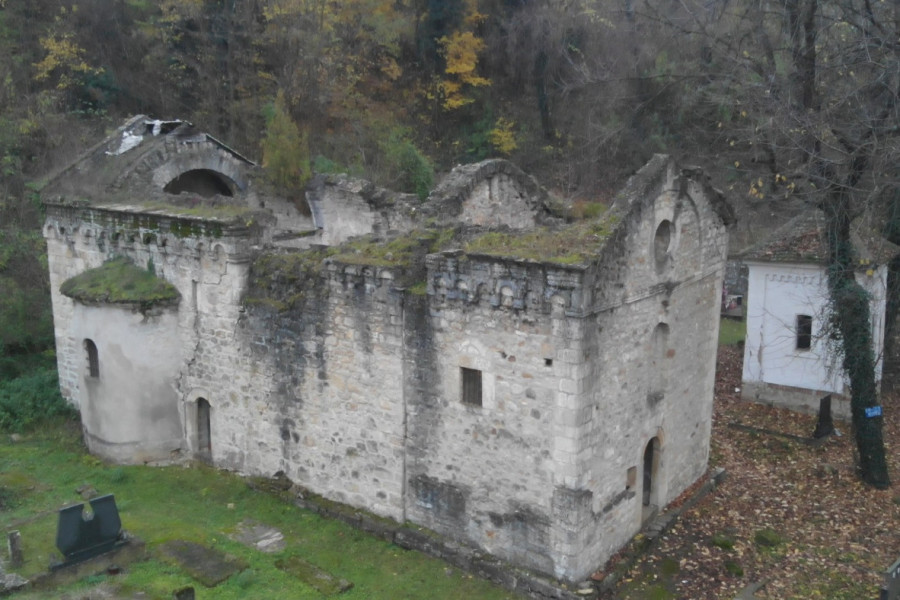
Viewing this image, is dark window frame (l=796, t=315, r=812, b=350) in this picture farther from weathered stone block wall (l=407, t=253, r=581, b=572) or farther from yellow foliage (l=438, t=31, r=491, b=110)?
yellow foliage (l=438, t=31, r=491, b=110)

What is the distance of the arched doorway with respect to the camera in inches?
558

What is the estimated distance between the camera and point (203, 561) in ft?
36.2

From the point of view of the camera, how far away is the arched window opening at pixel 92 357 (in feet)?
46.9

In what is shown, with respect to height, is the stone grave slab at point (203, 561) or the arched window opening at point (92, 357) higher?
the arched window opening at point (92, 357)

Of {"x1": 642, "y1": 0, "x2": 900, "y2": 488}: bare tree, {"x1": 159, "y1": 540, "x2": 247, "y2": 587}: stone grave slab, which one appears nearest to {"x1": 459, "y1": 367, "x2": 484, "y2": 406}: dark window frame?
{"x1": 159, "y1": 540, "x2": 247, "y2": 587}: stone grave slab

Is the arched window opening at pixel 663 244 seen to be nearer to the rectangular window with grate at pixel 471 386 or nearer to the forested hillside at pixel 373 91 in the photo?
the rectangular window with grate at pixel 471 386

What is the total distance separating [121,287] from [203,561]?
5332 millimetres

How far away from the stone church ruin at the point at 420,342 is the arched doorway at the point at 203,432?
40 mm

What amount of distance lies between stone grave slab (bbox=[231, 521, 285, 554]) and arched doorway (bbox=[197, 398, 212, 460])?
2.38m

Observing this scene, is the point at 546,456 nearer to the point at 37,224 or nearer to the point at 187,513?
the point at 187,513

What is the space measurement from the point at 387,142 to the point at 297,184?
6.61 metres

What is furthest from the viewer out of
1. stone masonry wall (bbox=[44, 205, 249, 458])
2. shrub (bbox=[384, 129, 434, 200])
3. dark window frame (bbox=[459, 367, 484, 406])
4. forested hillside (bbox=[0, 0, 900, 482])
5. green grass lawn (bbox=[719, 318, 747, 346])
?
green grass lawn (bbox=[719, 318, 747, 346])

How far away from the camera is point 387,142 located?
26500 mm

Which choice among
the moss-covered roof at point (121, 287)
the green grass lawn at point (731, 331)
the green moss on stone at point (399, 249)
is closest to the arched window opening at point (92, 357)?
the moss-covered roof at point (121, 287)
